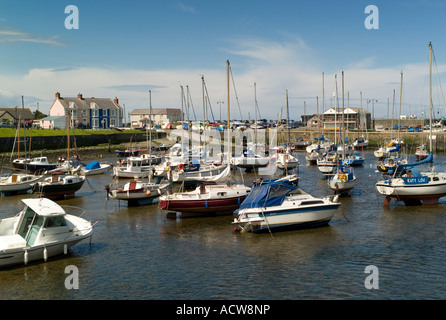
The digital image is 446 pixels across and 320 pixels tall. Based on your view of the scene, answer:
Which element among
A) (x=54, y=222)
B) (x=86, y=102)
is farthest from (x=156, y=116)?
(x=54, y=222)

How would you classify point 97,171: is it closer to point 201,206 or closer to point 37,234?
point 201,206

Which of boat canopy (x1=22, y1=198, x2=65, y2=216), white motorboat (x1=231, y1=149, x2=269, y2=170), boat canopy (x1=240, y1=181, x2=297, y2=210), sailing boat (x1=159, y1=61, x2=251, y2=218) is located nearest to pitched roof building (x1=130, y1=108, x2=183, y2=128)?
white motorboat (x1=231, y1=149, x2=269, y2=170)

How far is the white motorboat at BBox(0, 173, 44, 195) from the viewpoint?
1658 inches

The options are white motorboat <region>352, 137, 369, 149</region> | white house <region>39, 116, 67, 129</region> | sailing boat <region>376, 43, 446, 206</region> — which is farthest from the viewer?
white house <region>39, 116, 67, 129</region>

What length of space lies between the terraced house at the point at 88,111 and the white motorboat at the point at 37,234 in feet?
308

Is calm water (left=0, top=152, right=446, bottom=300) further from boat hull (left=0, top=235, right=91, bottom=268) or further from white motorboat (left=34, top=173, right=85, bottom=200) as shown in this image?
white motorboat (left=34, top=173, right=85, bottom=200)

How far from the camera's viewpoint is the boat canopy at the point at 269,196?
26.8 m

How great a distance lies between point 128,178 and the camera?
54.0 metres

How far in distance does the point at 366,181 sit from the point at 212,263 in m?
32.5

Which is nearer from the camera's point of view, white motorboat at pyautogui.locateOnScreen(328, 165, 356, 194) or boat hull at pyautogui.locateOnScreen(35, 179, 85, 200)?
white motorboat at pyautogui.locateOnScreen(328, 165, 356, 194)

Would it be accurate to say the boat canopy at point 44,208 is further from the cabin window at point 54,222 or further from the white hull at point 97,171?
the white hull at point 97,171

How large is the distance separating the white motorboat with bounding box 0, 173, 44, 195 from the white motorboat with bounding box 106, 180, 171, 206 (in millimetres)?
11363

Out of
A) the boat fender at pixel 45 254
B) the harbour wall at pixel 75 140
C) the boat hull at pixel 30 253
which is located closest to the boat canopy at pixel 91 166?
the harbour wall at pixel 75 140
